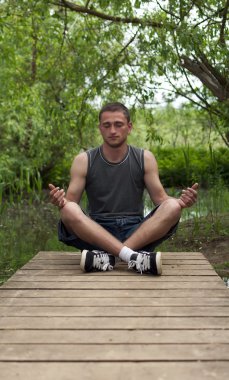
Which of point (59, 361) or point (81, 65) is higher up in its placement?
point (81, 65)

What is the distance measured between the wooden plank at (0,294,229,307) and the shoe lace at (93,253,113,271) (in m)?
0.70

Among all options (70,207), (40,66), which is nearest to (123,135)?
(70,207)

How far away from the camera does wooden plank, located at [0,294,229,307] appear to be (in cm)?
300

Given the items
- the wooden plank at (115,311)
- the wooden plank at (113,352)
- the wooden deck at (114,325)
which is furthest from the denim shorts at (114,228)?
the wooden plank at (113,352)

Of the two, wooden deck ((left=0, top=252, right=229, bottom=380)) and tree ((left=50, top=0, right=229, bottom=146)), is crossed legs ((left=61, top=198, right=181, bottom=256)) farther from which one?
tree ((left=50, top=0, right=229, bottom=146))

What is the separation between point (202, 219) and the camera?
727 cm

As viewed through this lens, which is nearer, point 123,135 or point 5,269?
point 123,135

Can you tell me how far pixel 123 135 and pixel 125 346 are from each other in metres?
2.15

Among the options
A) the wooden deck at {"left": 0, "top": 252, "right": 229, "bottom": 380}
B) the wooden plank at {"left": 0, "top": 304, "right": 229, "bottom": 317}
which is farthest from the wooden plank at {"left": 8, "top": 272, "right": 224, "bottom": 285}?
the wooden plank at {"left": 0, "top": 304, "right": 229, "bottom": 317}

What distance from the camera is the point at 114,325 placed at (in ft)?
8.63

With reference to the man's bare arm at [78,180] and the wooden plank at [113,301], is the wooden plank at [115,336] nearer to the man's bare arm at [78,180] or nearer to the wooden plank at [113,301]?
the wooden plank at [113,301]

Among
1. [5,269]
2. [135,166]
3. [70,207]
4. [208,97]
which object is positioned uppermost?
[208,97]

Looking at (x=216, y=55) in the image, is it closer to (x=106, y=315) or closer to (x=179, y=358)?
(x=106, y=315)

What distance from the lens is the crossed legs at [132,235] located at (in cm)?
397
